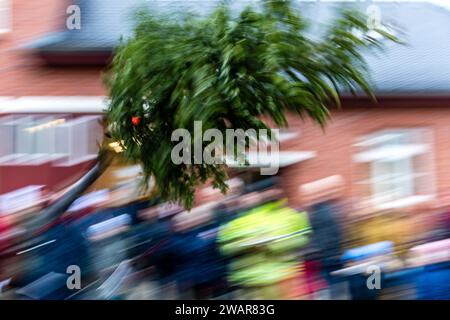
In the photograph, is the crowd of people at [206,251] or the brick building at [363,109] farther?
the brick building at [363,109]

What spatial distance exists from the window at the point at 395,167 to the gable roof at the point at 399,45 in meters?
0.40

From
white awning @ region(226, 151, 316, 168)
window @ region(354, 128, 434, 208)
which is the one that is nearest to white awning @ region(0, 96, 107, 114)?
white awning @ region(226, 151, 316, 168)

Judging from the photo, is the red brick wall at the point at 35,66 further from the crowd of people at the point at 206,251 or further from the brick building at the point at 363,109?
the crowd of people at the point at 206,251

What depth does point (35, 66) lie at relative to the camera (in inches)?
201

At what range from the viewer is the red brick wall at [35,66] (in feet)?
16.7

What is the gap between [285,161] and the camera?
5.04 m

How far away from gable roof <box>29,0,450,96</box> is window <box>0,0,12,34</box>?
0.30m

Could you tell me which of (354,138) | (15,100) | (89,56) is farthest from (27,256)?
(354,138)

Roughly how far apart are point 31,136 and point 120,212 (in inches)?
39.1

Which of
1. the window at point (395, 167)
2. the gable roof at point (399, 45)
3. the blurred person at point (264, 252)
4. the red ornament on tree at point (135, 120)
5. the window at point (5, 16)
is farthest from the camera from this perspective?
the window at point (5, 16)

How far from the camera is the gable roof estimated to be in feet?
16.3

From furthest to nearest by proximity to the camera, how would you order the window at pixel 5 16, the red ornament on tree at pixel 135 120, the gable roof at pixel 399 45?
the window at pixel 5 16 < the gable roof at pixel 399 45 < the red ornament on tree at pixel 135 120

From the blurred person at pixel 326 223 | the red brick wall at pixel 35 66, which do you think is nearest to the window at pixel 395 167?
the blurred person at pixel 326 223

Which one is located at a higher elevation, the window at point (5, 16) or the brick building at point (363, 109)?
the window at point (5, 16)
